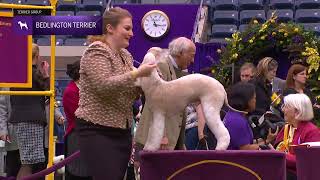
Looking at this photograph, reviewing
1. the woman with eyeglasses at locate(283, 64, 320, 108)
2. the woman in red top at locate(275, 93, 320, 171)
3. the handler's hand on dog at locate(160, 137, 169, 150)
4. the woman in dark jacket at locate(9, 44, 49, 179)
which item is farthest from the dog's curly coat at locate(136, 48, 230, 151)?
the woman with eyeglasses at locate(283, 64, 320, 108)

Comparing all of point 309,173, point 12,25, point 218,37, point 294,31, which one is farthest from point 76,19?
point 218,37

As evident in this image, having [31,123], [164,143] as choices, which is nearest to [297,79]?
[31,123]

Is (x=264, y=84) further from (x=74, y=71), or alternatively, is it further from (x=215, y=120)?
(x=215, y=120)

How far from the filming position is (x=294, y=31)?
860cm

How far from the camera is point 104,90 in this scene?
386 centimetres

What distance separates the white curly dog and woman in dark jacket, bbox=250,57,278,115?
3227mm

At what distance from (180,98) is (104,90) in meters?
0.40

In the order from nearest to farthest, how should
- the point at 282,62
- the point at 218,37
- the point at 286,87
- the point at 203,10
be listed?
the point at 286,87
the point at 282,62
the point at 203,10
the point at 218,37

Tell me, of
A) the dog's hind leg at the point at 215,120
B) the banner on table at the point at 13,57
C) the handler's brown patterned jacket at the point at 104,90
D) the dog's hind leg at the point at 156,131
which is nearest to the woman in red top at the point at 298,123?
the dog's hind leg at the point at 215,120

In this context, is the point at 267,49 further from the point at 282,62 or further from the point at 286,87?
the point at 286,87

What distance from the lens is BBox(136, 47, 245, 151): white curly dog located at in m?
3.88

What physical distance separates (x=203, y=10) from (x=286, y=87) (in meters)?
8.11

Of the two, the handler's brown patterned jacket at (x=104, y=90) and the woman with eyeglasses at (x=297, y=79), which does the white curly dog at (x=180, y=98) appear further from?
the woman with eyeglasses at (x=297, y=79)

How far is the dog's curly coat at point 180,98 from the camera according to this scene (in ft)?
12.7
